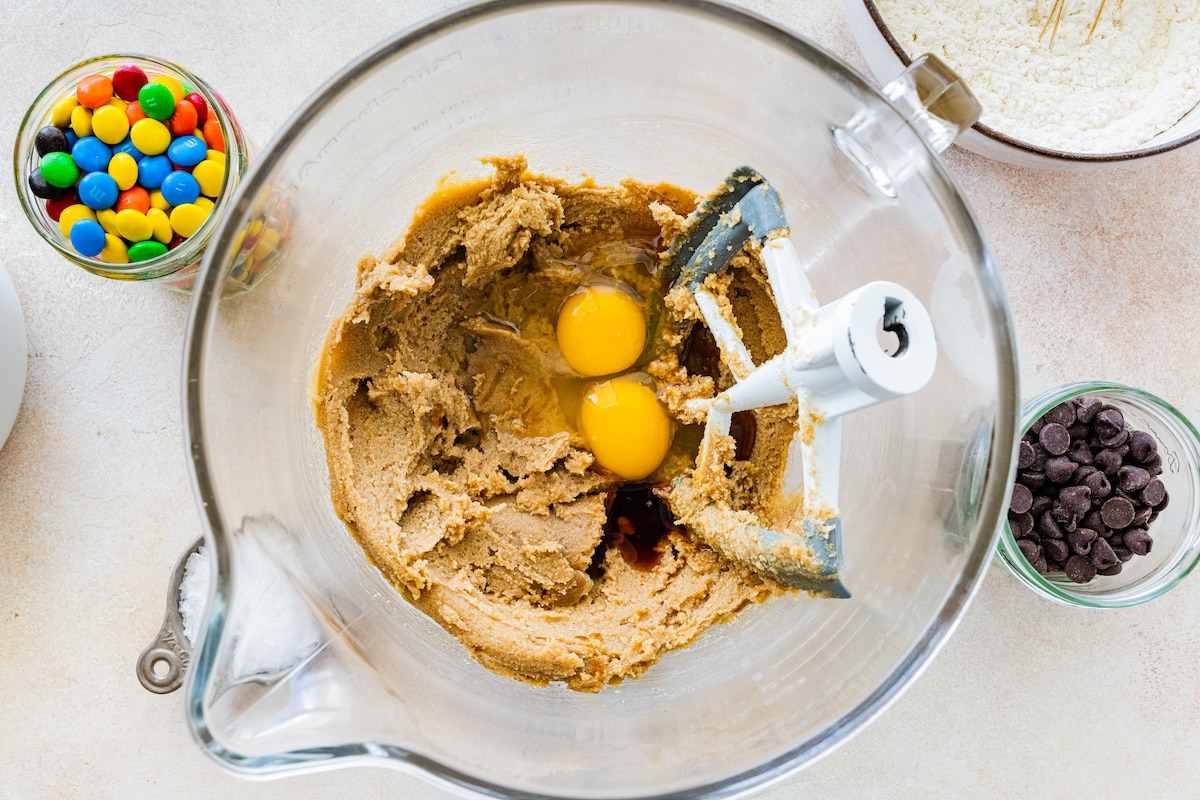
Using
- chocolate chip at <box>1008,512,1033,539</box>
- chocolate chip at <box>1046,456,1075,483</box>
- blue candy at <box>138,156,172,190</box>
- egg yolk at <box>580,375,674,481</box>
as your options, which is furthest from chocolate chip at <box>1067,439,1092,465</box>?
→ blue candy at <box>138,156,172,190</box>

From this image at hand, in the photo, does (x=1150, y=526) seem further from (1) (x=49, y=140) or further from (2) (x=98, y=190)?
(1) (x=49, y=140)

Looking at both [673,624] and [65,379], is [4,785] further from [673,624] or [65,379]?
[673,624]

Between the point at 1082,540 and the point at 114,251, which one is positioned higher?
the point at 1082,540

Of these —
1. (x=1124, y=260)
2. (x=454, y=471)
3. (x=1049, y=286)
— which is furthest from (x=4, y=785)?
(x=1124, y=260)

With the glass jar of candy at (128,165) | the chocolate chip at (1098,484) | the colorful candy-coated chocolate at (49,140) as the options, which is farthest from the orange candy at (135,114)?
the chocolate chip at (1098,484)

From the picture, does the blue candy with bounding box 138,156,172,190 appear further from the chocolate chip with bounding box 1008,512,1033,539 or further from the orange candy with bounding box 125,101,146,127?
the chocolate chip with bounding box 1008,512,1033,539

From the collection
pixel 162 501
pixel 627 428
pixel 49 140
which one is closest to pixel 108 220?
pixel 49 140

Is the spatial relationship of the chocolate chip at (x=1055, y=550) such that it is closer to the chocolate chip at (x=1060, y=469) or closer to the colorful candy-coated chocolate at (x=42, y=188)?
the chocolate chip at (x=1060, y=469)
